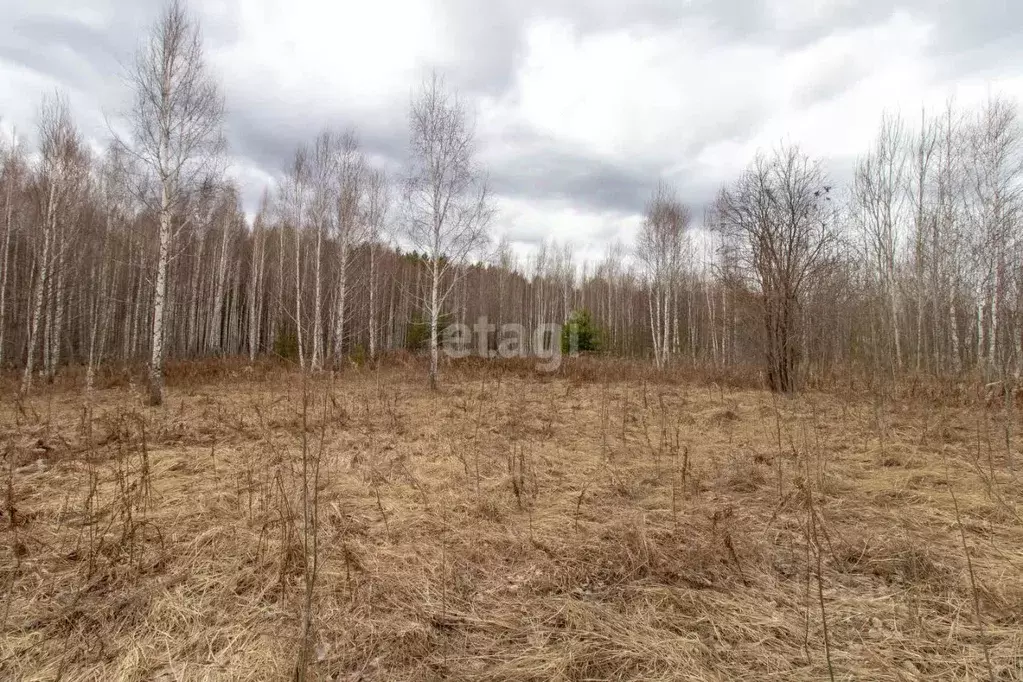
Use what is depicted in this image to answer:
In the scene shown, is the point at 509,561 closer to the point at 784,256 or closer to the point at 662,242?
the point at 784,256

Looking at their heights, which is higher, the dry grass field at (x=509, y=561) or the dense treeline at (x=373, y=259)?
the dense treeline at (x=373, y=259)

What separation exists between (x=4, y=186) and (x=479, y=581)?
72.4 feet

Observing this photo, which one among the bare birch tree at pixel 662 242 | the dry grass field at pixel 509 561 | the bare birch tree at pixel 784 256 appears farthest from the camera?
the bare birch tree at pixel 662 242

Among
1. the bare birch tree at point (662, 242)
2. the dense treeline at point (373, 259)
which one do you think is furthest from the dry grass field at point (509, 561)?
the bare birch tree at point (662, 242)

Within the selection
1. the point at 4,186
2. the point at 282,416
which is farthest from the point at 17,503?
the point at 4,186

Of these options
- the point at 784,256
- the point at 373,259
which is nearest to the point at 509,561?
the point at 784,256

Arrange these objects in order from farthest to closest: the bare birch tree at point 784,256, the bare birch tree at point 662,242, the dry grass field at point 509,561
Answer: the bare birch tree at point 662,242 < the bare birch tree at point 784,256 < the dry grass field at point 509,561

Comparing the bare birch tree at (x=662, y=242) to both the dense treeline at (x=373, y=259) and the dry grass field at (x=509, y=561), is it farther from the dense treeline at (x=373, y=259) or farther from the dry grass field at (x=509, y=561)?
the dry grass field at (x=509, y=561)

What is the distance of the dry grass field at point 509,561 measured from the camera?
204 cm

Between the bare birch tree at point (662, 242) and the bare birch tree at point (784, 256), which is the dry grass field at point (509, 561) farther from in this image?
the bare birch tree at point (662, 242)

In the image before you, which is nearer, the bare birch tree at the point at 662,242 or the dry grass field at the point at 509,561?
the dry grass field at the point at 509,561

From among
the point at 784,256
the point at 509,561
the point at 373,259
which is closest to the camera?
the point at 509,561

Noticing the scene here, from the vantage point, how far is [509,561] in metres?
2.98

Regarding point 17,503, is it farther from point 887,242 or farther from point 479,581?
point 887,242
